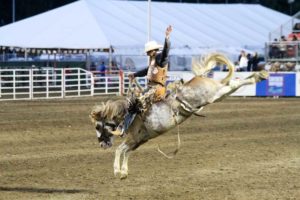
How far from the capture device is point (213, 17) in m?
53.8

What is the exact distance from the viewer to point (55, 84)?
1484 inches

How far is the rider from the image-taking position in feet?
36.9

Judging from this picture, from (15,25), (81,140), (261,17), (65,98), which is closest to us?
(81,140)

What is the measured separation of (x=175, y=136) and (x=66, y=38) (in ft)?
77.4

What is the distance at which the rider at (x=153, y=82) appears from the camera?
11.2 m

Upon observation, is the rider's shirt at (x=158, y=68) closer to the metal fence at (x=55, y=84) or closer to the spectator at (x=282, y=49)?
the metal fence at (x=55, y=84)

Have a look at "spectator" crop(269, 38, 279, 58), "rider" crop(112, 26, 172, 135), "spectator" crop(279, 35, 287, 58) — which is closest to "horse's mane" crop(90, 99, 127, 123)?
"rider" crop(112, 26, 172, 135)

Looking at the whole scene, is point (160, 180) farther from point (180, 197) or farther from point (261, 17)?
point (261, 17)

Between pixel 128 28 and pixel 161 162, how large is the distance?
3077 centimetres

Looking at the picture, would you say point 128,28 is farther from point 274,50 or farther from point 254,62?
point 274,50

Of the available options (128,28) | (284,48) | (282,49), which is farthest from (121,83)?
(284,48)

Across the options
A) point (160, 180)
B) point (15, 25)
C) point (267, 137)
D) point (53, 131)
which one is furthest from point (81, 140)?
point (15, 25)

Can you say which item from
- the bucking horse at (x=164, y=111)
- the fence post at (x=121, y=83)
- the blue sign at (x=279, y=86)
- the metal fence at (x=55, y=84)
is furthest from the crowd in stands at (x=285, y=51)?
the bucking horse at (x=164, y=111)

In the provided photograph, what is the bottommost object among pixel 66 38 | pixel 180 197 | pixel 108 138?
pixel 180 197
